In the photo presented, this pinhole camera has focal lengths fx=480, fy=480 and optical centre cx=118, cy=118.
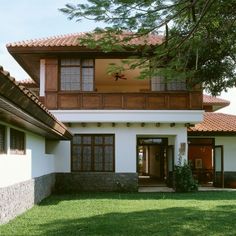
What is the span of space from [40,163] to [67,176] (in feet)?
13.0

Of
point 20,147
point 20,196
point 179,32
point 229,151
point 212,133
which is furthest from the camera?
point 229,151

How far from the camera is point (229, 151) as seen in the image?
22719mm

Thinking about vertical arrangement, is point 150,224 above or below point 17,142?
below

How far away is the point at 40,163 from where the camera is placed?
15.7 metres

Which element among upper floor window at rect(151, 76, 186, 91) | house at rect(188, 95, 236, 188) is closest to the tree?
upper floor window at rect(151, 76, 186, 91)

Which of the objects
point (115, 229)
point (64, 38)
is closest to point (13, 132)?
point (115, 229)

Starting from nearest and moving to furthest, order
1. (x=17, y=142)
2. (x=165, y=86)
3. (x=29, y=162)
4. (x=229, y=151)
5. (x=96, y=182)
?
(x=17, y=142)
(x=29, y=162)
(x=165, y=86)
(x=96, y=182)
(x=229, y=151)

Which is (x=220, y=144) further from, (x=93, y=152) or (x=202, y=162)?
(x=93, y=152)

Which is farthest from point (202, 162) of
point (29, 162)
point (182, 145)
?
point (29, 162)

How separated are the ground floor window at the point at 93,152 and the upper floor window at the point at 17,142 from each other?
22.3ft

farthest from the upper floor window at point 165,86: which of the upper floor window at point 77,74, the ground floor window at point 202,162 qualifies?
the ground floor window at point 202,162

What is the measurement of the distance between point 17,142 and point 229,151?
13098 millimetres

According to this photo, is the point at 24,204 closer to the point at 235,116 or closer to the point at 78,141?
the point at 78,141

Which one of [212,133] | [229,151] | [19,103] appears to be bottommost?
[229,151]
